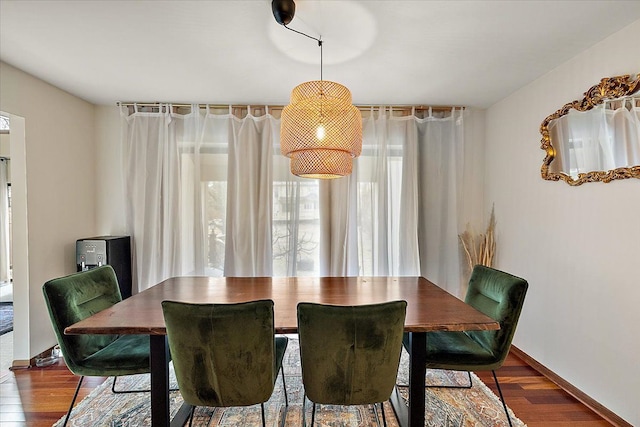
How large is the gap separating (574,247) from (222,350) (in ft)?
8.04

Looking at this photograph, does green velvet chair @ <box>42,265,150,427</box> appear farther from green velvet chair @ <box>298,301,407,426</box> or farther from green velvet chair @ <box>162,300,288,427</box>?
green velvet chair @ <box>298,301,407,426</box>

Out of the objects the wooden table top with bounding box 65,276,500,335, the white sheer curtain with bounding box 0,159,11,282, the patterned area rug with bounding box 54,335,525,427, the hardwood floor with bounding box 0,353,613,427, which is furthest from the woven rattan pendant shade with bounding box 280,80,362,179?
the white sheer curtain with bounding box 0,159,11,282

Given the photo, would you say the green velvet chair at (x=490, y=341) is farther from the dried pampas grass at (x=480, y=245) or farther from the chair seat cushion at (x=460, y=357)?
the dried pampas grass at (x=480, y=245)

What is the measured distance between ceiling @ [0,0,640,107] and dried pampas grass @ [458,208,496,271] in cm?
138

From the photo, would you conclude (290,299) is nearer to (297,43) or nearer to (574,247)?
(297,43)

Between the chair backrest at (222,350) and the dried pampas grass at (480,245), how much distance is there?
259cm

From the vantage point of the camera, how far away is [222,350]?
1.39m

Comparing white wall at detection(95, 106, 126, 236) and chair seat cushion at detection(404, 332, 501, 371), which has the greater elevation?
white wall at detection(95, 106, 126, 236)

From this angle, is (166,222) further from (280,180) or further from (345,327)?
(345,327)

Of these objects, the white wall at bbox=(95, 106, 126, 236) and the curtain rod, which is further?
the white wall at bbox=(95, 106, 126, 236)

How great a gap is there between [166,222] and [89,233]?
0.83 metres

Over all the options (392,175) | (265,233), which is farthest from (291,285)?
(392,175)

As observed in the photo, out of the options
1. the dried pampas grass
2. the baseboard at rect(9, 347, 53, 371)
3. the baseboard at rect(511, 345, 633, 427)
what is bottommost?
the baseboard at rect(511, 345, 633, 427)

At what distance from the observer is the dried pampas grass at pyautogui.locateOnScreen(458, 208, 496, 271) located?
3207 millimetres
